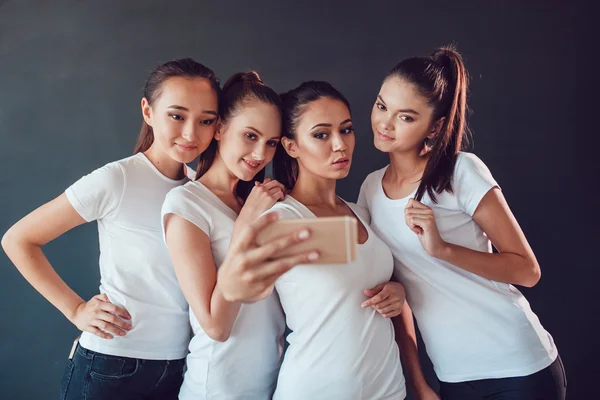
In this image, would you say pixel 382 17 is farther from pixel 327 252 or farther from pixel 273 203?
pixel 327 252

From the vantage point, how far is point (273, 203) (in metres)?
1.25

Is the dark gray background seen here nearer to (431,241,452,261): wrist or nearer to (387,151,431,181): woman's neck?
(387,151,431,181): woman's neck

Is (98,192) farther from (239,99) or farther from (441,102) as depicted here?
(441,102)

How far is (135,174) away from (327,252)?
73 centimetres

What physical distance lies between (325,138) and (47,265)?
0.86 meters

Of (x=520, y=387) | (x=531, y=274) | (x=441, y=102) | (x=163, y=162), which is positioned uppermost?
(x=441, y=102)

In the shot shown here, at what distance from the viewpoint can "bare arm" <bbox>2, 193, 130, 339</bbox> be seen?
128 centimetres

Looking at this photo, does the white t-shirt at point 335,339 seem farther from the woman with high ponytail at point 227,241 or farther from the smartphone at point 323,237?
the smartphone at point 323,237

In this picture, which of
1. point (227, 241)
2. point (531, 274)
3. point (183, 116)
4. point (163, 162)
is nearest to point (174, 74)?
point (183, 116)

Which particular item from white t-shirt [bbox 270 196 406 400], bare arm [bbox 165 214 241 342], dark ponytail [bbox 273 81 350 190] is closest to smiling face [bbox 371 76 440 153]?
dark ponytail [bbox 273 81 350 190]

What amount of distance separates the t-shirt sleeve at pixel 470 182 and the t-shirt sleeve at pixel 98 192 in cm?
89

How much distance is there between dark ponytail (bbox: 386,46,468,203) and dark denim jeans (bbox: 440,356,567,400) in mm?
505

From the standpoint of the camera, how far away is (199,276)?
111 centimetres

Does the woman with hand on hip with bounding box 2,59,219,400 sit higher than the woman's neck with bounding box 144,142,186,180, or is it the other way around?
the woman's neck with bounding box 144,142,186,180
